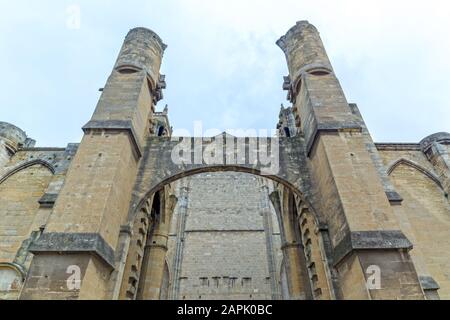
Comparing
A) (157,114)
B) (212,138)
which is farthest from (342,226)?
(157,114)

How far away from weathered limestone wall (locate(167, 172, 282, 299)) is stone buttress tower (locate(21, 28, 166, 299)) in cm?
962

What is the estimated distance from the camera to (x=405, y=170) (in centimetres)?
1086

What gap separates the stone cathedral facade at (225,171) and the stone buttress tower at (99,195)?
2 cm

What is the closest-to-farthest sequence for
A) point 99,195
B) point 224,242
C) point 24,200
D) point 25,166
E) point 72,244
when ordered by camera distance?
point 72,244, point 99,195, point 24,200, point 25,166, point 224,242

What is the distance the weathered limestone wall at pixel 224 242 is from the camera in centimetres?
1532

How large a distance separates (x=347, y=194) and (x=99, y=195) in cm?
485

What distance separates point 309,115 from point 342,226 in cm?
323

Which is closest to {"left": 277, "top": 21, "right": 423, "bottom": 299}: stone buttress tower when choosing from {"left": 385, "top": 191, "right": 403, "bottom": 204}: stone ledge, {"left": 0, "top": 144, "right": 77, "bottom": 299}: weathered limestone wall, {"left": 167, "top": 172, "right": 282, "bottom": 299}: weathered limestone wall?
{"left": 385, "top": 191, "right": 403, "bottom": 204}: stone ledge

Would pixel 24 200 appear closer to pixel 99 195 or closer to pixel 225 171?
pixel 99 195

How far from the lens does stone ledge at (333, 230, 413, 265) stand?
5.32m

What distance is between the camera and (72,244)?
17.4ft

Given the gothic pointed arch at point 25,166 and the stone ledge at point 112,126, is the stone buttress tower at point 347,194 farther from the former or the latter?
the gothic pointed arch at point 25,166
